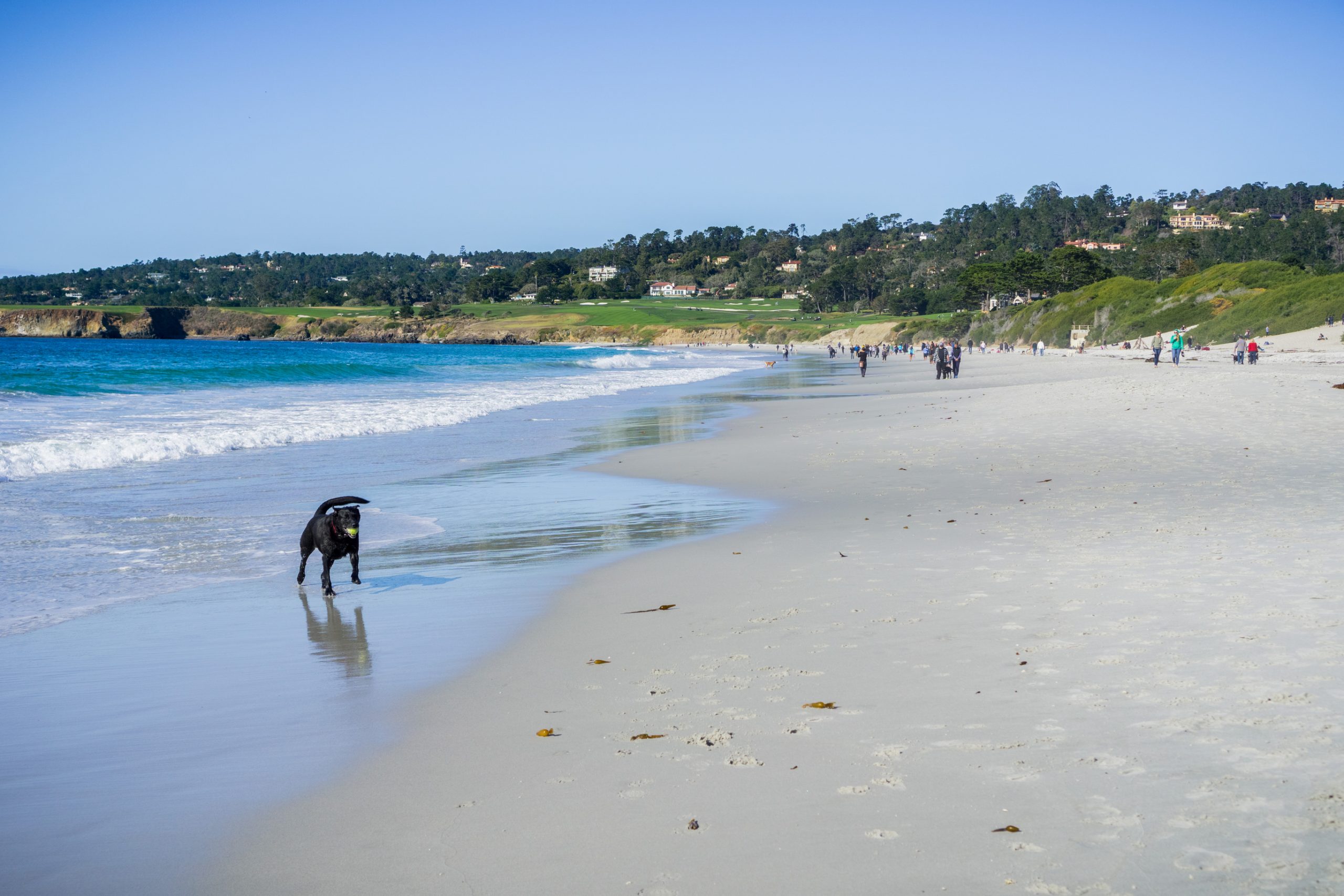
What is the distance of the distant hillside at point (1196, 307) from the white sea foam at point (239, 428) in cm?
4051

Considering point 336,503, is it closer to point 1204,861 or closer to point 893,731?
point 893,731

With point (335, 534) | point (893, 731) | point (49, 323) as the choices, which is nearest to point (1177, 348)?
point (335, 534)

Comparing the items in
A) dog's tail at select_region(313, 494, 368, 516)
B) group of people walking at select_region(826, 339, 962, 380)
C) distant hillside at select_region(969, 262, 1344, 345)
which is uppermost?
distant hillside at select_region(969, 262, 1344, 345)

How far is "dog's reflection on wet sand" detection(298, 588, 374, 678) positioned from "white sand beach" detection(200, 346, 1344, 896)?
782 mm

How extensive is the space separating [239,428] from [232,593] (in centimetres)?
1433

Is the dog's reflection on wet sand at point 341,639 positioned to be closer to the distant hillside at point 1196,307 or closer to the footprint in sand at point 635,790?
the footprint in sand at point 635,790

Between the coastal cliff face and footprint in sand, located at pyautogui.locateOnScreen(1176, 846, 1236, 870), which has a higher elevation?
the coastal cliff face

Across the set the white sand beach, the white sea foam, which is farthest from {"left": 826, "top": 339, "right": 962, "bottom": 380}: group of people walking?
the white sand beach

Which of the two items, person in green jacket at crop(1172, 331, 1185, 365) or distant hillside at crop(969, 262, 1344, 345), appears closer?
person in green jacket at crop(1172, 331, 1185, 365)

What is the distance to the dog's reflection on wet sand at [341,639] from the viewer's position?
5922 mm

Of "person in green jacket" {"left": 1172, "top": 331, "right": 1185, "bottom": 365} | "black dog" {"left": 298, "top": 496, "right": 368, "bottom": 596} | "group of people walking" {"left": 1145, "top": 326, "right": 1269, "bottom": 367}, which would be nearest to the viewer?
"black dog" {"left": 298, "top": 496, "right": 368, "bottom": 596}

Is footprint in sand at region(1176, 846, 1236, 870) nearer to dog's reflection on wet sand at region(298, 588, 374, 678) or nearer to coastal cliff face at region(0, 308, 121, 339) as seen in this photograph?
dog's reflection on wet sand at region(298, 588, 374, 678)

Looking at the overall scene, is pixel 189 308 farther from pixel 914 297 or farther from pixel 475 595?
pixel 475 595

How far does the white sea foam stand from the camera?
15.7 metres
